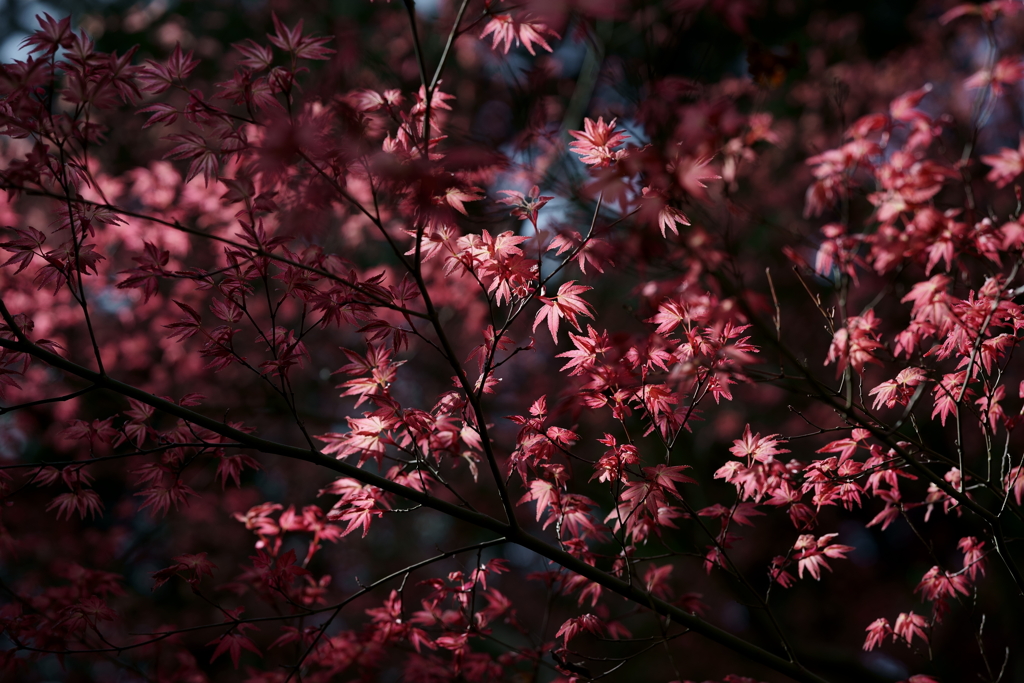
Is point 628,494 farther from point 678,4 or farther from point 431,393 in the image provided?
point 431,393

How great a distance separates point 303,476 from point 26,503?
3412 mm

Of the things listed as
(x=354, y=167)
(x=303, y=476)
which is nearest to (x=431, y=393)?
(x=303, y=476)

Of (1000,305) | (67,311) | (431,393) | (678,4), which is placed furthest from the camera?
(431,393)

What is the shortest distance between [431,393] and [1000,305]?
690cm

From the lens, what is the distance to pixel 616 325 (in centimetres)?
815

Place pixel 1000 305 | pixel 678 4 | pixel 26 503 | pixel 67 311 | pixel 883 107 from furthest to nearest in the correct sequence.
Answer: pixel 883 107
pixel 26 503
pixel 67 311
pixel 1000 305
pixel 678 4

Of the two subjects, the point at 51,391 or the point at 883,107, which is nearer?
the point at 51,391

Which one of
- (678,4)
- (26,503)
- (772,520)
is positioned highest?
(26,503)

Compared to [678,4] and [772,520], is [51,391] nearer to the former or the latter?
[678,4]

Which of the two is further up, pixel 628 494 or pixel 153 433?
pixel 153 433

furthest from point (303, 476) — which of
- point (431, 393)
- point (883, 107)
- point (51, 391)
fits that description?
point (883, 107)

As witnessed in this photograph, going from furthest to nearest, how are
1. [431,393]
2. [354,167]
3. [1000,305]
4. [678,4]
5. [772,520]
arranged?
[772,520]
[431,393]
[1000,305]
[354,167]
[678,4]

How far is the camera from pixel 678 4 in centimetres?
164

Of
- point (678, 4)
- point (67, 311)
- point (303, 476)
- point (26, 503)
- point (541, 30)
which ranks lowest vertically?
point (678, 4)
